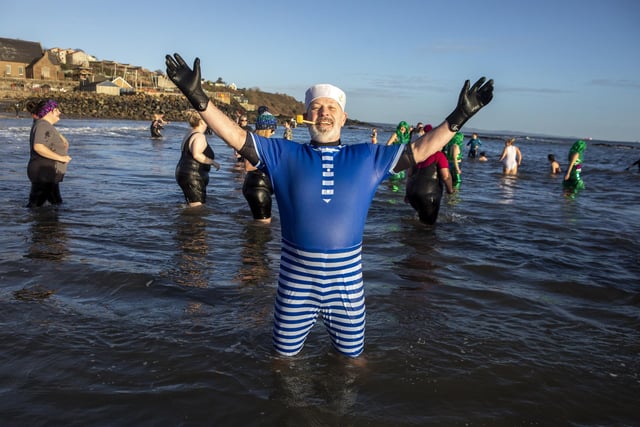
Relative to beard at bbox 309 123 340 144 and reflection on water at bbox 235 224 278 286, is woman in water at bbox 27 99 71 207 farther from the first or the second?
beard at bbox 309 123 340 144

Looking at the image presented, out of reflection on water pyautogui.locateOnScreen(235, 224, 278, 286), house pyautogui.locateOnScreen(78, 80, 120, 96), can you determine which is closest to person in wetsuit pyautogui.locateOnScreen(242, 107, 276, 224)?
reflection on water pyautogui.locateOnScreen(235, 224, 278, 286)

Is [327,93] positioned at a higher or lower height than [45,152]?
higher

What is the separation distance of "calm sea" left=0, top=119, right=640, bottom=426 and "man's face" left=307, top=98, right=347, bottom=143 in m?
1.78

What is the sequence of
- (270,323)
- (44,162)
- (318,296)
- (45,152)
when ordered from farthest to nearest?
(44,162) < (45,152) < (270,323) < (318,296)

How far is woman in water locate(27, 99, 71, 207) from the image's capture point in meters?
7.87

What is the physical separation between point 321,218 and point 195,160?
248 inches

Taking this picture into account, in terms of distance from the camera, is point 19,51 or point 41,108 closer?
point 41,108

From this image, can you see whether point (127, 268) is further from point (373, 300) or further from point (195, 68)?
point (195, 68)

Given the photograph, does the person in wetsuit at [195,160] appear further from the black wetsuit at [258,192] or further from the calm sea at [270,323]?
the black wetsuit at [258,192]

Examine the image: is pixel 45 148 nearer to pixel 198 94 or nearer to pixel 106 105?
pixel 198 94

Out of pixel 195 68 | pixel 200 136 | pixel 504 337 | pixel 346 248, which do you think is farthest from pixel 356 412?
pixel 200 136

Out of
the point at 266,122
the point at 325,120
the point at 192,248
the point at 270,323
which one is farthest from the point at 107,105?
the point at 325,120

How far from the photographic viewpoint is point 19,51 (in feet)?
253

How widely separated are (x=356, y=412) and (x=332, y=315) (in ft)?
2.14
